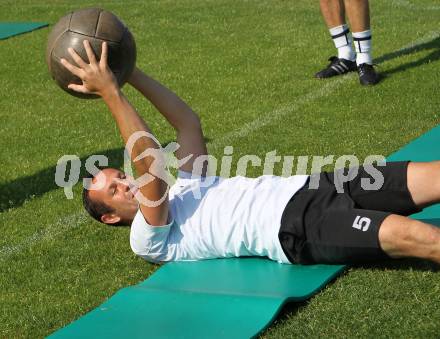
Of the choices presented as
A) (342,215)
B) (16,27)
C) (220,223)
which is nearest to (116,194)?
(220,223)

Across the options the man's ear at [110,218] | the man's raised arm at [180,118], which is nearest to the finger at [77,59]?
the man's raised arm at [180,118]

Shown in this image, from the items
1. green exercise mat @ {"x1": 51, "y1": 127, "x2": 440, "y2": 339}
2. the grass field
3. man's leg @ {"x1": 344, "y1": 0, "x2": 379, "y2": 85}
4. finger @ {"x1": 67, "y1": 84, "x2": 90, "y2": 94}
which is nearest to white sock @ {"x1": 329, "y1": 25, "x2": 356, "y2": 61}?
man's leg @ {"x1": 344, "y1": 0, "x2": 379, "y2": 85}

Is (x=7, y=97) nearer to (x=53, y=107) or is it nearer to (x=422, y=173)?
(x=53, y=107)

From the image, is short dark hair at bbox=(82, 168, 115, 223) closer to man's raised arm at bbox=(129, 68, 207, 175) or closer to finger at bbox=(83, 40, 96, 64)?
man's raised arm at bbox=(129, 68, 207, 175)

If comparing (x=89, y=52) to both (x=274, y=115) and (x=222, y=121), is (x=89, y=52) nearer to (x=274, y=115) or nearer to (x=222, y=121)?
(x=222, y=121)

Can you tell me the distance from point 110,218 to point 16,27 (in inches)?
313

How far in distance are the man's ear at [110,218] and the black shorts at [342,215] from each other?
96 cm

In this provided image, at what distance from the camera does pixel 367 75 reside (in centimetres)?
886

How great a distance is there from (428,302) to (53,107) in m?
5.42

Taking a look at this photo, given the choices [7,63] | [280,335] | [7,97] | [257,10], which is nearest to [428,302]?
[280,335]

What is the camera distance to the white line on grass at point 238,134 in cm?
583

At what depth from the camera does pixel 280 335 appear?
4.32 m

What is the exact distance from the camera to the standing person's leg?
930 cm

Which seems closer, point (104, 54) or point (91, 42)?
point (104, 54)
